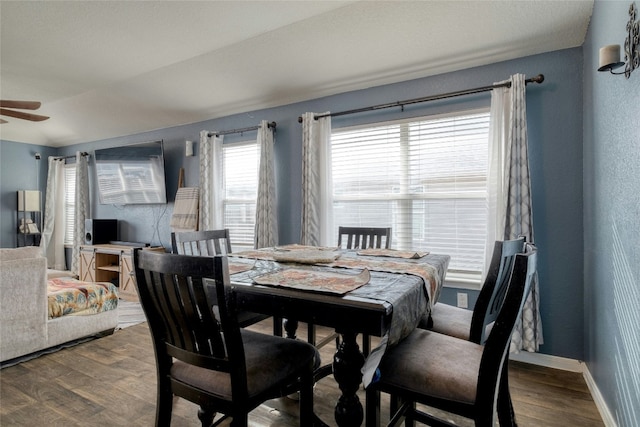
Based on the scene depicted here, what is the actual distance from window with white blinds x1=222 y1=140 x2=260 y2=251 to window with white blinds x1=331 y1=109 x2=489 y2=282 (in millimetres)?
1110

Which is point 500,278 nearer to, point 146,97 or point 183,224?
point 183,224

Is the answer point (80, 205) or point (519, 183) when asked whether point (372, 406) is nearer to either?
point (519, 183)

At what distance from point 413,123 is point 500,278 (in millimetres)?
1953

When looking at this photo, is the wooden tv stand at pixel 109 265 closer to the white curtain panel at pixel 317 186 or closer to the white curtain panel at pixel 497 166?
the white curtain panel at pixel 317 186

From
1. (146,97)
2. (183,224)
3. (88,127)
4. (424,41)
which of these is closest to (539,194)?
(424,41)

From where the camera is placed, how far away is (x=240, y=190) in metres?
4.07

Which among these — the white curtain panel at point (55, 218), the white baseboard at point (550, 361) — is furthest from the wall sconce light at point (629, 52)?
the white curtain panel at point (55, 218)

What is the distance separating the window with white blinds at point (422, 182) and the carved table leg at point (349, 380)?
5.97 feet

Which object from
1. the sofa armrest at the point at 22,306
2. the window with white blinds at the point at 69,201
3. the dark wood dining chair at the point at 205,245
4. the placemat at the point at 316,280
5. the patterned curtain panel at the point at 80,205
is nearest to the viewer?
the placemat at the point at 316,280

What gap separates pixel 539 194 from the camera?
245cm

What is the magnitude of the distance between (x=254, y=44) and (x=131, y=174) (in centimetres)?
307

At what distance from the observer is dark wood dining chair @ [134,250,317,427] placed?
1.03 m

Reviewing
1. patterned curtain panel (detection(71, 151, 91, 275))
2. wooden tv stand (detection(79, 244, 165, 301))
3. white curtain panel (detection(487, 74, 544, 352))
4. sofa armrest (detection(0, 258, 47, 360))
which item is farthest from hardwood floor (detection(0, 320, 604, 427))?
patterned curtain panel (detection(71, 151, 91, 275))

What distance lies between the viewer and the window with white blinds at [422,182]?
8.96 ft
